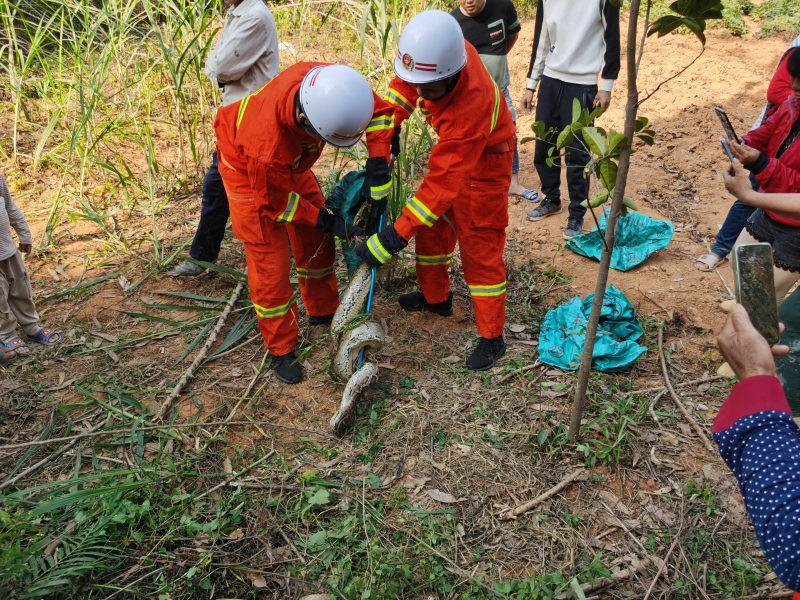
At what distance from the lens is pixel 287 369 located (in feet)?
9.68

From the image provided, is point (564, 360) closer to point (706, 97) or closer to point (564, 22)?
point (564, 22)

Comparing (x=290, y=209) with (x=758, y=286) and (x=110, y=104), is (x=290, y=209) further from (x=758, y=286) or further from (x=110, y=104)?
(x=110, y=104)

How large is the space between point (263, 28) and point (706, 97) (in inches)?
214

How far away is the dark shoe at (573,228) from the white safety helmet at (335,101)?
2303mm

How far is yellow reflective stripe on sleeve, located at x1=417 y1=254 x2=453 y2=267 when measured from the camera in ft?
10.1

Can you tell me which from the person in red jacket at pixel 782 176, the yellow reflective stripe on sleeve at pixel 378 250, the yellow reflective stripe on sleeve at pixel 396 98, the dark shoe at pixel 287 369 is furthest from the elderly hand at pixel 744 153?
the dark shoe at pixel 287 369

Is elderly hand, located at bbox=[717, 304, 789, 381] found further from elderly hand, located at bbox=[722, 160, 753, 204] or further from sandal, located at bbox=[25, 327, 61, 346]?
sandal, located at bbox=[25, 327, 61, 346]

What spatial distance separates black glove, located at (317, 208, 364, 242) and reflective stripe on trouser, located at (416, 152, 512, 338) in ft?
1.34

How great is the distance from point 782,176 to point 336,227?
2076mm

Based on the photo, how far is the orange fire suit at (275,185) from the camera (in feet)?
7.88

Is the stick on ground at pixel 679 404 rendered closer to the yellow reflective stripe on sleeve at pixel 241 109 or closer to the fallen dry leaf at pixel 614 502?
the fallen dry leaf at pixel 614 502

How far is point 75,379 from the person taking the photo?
2947 millimetres

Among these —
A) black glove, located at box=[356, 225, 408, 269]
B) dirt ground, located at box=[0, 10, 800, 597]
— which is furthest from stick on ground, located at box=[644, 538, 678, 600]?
black glove, located at box=[356, 225, 408, 269]

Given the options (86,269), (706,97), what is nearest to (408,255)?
(86,269)
